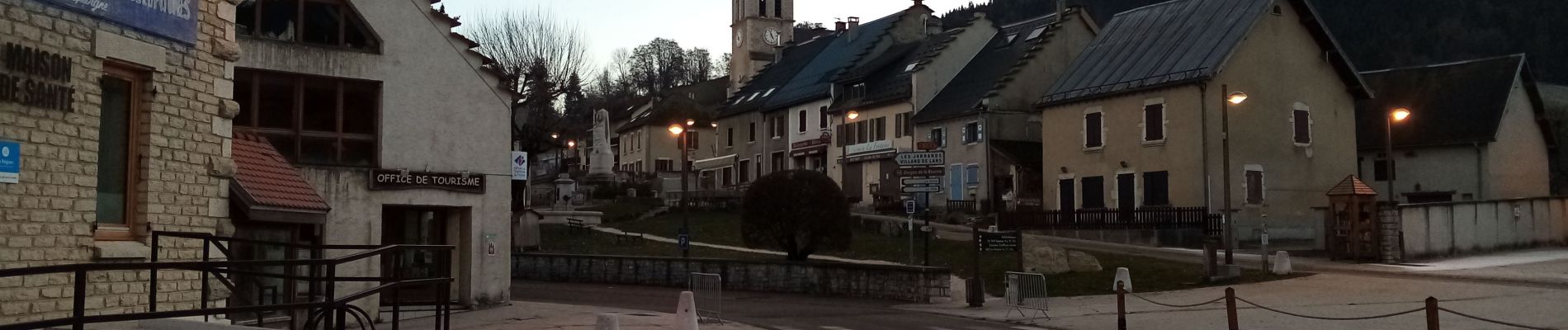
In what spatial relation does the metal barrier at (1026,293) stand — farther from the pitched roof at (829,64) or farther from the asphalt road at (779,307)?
the pitched roof at (829,64)

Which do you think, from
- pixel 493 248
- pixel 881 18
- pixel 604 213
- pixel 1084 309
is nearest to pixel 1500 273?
pixel 1084 309

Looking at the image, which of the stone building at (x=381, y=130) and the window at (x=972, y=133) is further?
the window at (x=972, y=133)

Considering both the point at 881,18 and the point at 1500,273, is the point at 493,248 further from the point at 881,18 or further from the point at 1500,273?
the point at 881,18

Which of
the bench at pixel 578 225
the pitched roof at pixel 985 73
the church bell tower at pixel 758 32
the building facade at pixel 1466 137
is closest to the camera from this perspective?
the bench at pixel 578 225

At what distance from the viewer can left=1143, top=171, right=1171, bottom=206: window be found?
42.0 m

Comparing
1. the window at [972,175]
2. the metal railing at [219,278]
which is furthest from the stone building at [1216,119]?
the metal railing at [219,278]

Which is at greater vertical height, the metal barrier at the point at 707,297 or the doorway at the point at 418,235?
the doorway at the point at 418,235

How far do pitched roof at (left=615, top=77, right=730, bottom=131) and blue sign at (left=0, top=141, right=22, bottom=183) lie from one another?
6232cm

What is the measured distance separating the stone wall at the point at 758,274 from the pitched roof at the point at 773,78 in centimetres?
3594

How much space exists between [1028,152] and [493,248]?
30096mm

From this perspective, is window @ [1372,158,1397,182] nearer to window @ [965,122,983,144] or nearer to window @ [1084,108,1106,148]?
window @ [1084,108,1106,148]

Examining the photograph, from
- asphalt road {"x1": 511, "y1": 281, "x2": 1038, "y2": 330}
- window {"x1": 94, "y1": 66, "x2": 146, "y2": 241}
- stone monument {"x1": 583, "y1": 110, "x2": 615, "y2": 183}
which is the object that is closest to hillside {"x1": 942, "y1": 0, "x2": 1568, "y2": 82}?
stone monument {"x1": 583, "y1": 110, "x2": 615, "y2": 183}

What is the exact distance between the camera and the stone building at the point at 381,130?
21656mm

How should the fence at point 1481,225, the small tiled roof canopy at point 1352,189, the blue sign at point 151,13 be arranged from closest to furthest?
the blue sign at point 151,13, the small tiled roof canopy at point 1352,189, the fence at point 1481,225
